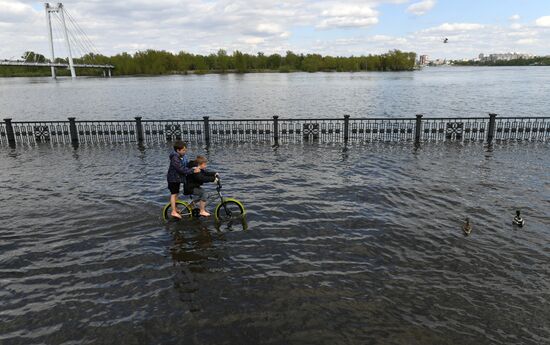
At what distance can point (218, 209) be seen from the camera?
10.4m

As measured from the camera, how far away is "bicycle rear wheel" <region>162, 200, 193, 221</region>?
10.4 meters

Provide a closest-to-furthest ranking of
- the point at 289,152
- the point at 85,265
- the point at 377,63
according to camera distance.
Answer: the point at 85,265 < the point at 289,152 < the point at 377,63

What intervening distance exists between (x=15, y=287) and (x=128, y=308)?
2492mm

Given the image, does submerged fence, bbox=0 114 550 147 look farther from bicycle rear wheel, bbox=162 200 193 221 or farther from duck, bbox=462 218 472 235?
duck, bbox=462 218 472 235

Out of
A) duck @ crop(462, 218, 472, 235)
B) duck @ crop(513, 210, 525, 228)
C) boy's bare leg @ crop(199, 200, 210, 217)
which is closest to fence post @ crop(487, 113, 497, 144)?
duck @ crop(513, 210, 525, 228)

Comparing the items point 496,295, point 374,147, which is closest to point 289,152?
point 374,147

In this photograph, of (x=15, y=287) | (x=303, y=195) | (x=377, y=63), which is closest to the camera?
(x=15, y=287)

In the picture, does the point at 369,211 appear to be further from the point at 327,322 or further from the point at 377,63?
the point at 377,63

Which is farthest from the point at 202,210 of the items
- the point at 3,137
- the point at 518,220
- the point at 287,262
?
the point at 3,137

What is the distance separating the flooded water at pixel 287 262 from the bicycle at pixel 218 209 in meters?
0.35

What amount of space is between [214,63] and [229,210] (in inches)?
7350

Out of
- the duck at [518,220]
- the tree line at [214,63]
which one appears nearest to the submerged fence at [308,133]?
the duck at [518,220]

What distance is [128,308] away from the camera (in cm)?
659

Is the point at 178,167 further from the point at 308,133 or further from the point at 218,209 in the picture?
the point at 308,133
